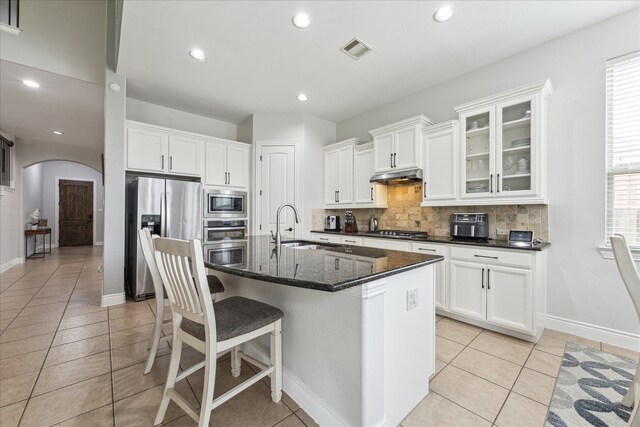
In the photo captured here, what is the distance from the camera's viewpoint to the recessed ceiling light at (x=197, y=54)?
2.71 m

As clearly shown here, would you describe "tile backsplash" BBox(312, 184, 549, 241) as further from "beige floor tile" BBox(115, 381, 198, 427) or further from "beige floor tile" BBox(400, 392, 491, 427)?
"beige floor tile" BBox(115, 381, 198, 427)

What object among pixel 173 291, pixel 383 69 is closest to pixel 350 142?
pixel 383 69

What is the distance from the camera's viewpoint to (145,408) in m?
1.51

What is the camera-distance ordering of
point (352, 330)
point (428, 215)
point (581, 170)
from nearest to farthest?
point (352, 330) < point (581, 170) < point (428, 215)

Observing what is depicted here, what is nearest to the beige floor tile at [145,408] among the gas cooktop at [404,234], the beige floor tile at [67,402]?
the beige floor tile at [67,402]

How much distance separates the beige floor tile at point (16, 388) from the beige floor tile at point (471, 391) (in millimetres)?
2551

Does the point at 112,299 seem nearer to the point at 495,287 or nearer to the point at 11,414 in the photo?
the point at 11,414

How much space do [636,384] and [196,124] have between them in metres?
5.41

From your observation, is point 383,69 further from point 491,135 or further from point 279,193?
point 279,193

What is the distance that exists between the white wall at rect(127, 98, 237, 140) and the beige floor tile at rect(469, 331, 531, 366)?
4678mm

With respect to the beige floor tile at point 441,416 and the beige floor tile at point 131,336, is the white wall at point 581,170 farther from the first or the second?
the beige floor tile at point 131,336

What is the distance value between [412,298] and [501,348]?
1419 millimetres

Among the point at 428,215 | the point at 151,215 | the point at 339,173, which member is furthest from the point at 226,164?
the point at 428,215

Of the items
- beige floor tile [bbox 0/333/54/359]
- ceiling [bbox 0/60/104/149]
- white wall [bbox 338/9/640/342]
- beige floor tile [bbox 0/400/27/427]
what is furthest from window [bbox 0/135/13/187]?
white wall [bbox 338/9/640/342]
